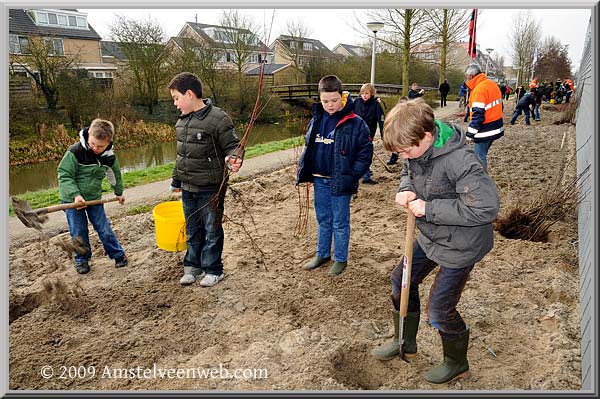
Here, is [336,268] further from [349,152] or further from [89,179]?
[89,179]

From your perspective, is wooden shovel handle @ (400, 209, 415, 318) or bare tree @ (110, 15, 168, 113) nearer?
wooden shovel handle @ (400, 209, 415, 318)

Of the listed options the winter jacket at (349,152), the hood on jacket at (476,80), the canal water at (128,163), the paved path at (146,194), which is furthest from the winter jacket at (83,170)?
the canal water at (128,163)

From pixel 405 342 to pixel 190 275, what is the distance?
A: 6.64 feet

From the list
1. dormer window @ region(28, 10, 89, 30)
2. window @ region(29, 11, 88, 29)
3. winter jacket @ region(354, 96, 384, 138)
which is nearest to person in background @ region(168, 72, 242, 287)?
winter jacket @ region(354, 96, 384, 138)

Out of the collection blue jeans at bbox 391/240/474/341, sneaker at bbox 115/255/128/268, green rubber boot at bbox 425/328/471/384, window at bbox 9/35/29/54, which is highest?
window at bbox 9/35/29/54

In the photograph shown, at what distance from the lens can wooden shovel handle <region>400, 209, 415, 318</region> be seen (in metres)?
2.51

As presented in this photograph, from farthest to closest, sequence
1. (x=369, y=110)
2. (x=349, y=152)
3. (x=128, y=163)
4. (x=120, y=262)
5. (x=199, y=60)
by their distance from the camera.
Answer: (x=199, y=60) → (x=128, y=163) → (x=369, y=110) → (x=120, y=262) → (x=349, y=152)

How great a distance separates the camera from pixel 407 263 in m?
2.55

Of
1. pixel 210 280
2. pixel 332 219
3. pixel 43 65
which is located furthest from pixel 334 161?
pixel 43 65

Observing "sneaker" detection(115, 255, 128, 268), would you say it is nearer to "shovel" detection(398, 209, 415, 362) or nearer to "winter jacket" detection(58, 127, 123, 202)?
"winter jacket" detection(58, 127, 123, 202)

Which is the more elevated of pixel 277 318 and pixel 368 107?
pixel 368 107

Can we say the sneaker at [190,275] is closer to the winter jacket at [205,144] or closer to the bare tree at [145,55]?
the winter jacket at [205,144]

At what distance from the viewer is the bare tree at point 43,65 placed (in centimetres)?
1438

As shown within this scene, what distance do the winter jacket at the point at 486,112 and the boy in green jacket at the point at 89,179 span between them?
14.8 feet
